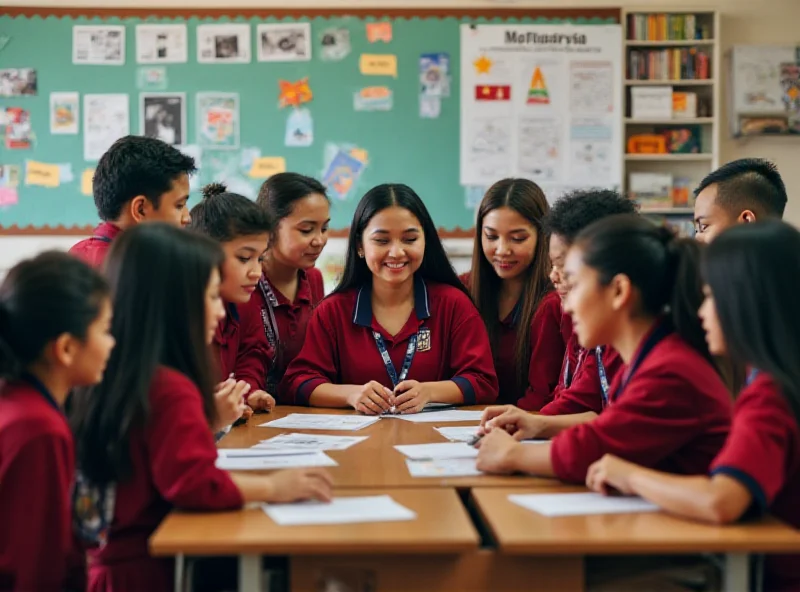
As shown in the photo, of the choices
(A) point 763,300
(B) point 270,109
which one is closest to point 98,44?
(B) point 270,109

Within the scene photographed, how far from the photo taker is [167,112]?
5566mm

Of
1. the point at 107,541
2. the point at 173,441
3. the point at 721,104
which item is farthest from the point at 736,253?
the point at 721,104

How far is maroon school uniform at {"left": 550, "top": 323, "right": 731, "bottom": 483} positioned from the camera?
5.55ft

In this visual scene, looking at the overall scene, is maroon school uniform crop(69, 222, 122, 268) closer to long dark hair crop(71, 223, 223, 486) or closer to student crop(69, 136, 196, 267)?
student crop(69, 136, 196, 267)

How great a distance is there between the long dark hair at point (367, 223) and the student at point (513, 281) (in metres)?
0.16

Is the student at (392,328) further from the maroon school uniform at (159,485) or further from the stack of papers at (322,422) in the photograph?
the maroon school uniform at (159,485)

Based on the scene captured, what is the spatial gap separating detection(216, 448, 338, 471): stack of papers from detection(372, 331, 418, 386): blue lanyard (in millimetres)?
886

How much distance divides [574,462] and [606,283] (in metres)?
0.37

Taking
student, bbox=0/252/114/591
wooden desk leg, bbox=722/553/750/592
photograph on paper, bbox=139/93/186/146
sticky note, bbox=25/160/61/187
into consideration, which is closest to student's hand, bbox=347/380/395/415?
student, bbox=0/252/114/591

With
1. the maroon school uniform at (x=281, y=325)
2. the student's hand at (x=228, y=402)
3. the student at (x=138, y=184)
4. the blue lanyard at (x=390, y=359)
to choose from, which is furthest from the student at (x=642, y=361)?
the student at (x=138, y=184)

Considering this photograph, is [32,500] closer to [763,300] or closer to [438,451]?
[438,451]

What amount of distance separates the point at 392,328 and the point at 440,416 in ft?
1.48

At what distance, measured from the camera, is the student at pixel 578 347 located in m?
2.54

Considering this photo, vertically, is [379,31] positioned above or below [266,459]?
above
